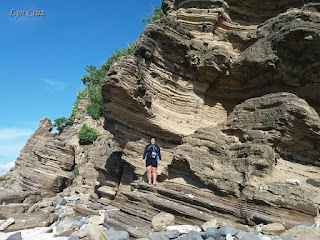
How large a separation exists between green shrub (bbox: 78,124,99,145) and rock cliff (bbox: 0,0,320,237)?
1033 cm

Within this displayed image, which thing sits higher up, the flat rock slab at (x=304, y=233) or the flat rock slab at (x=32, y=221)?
the flat rock slab at (x=304, y=233)

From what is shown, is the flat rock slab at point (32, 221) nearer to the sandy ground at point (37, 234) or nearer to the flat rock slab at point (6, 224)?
the flat rock slab at point (6, 224)

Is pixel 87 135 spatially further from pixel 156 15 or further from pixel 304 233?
pixel 304 233

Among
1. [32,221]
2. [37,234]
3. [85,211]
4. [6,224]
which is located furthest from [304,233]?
[6,224]

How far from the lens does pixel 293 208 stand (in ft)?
Result: 20.9

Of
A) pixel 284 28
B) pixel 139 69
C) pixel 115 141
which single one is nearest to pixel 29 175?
pixel 115 141

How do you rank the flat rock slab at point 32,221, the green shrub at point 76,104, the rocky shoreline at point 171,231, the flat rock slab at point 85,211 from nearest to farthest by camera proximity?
1. the rocky shoreline at point 171,231
2. the flat rock slab at point 32,221
3. the flat rock slab at point 85,211
4. the green shrub at point 76,104

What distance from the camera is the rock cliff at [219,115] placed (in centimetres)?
719

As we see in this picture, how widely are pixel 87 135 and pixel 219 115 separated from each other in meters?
17.1

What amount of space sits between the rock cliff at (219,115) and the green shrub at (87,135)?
10.3 meters

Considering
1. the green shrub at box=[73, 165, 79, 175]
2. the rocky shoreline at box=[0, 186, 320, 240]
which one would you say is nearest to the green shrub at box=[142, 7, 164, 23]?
the green shrub at box=[73, 165, 79, 175]

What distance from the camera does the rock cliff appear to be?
7.19m

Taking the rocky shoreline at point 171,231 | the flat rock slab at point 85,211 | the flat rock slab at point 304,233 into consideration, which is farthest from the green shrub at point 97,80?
the flat rock slab at point 304,233

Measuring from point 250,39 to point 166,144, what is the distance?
618 centimetres
